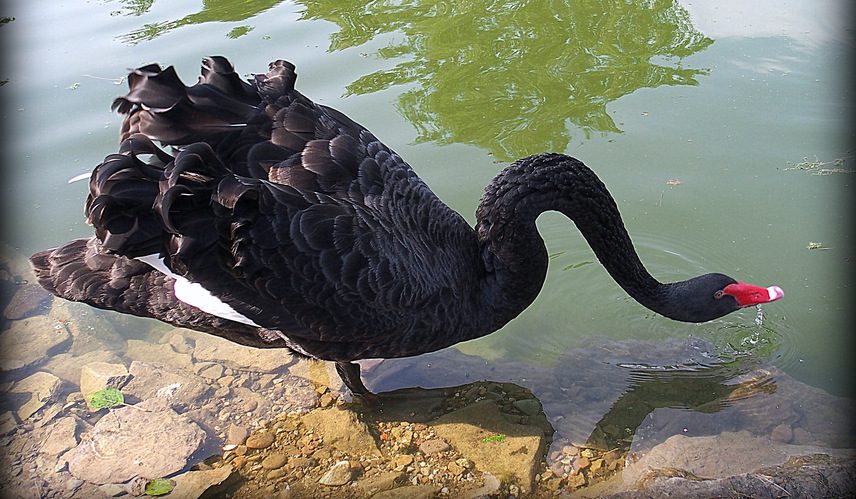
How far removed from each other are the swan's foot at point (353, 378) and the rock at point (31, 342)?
1.83m

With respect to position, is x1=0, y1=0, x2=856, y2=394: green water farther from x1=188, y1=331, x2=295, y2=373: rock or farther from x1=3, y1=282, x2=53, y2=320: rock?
x1=188, y1=331, x2=295, y2=373: rock

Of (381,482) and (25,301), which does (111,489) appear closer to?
(381,482)

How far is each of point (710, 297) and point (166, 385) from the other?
306 centimetres

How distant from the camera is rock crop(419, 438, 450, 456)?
140 inches

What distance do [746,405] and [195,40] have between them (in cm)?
605

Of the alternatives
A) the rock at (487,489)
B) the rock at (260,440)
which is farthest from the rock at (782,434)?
the rock at (260,440)

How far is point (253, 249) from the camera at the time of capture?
3047mm

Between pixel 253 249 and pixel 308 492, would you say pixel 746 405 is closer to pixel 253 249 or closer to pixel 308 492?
pixel 308 492

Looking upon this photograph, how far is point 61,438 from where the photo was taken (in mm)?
3736

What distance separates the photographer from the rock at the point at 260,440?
3686 millimetres

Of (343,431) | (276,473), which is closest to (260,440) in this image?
(276,473)

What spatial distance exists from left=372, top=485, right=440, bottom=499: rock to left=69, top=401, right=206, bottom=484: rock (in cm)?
110

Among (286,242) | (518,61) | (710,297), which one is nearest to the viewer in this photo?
(286,242)

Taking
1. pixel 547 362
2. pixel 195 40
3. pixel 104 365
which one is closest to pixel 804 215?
pixel 547 362
